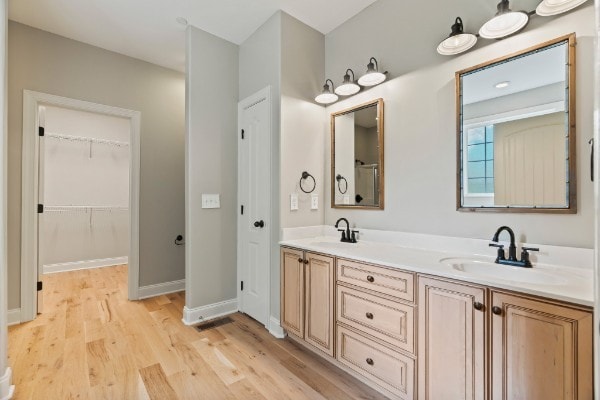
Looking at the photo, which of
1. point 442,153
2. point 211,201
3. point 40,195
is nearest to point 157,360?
point 211,201

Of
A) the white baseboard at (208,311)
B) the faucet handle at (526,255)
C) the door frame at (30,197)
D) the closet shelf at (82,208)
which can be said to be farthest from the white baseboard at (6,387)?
the closet shelf at (82,208)

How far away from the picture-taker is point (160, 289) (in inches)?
131

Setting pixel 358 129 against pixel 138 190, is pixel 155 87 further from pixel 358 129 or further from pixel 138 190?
pixel 358 129

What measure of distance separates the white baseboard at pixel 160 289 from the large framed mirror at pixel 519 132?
10.6 ft

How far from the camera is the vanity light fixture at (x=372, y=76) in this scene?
213cm

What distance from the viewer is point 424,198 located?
6.36ft

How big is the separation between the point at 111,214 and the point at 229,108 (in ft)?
11.1

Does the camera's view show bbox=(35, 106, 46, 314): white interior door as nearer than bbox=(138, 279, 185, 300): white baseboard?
Yes

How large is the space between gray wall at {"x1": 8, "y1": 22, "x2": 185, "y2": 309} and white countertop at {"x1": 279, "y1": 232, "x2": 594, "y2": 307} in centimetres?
209

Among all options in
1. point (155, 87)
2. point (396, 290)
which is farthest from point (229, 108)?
point (396, 290)

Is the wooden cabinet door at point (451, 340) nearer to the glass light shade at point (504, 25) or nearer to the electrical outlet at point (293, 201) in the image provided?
the electrical outlet at point (293, 201)

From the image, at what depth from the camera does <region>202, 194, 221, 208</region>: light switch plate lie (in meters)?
2.68

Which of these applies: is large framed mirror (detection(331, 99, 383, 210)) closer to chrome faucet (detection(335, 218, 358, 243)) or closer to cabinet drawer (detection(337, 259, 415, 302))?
chrome faucet (detection(335, 218, 358, 243))

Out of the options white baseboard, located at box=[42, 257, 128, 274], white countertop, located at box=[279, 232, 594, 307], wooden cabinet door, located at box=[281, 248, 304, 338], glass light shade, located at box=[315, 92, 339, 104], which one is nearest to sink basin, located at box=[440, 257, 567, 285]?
white countertop, located at box=[279, 232, 594, 307]
